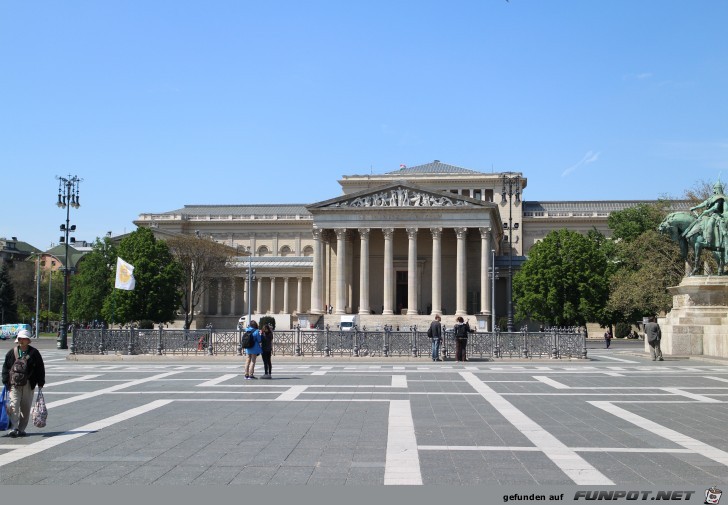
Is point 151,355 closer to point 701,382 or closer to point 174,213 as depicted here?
point 701,382

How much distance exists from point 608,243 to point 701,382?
62.6 m

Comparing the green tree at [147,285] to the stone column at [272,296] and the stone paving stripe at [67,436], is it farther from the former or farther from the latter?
the stone paving stripe at [67,436]

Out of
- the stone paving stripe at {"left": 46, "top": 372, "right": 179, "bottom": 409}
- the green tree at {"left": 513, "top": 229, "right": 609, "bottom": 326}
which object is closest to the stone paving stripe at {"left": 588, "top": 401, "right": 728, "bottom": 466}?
the stone paving stripe at {"left": 46, "top": 372, "right": 179, "bottom": 409}

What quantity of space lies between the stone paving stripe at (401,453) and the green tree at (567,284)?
59.7 m

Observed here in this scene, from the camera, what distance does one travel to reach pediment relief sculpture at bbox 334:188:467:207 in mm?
78875

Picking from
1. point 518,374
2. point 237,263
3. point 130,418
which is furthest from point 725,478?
point 237,263

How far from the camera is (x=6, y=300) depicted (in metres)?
100

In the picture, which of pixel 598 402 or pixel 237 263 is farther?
pixel 237 263

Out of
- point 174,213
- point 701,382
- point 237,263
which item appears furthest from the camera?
point 174,213

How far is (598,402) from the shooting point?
17094mm

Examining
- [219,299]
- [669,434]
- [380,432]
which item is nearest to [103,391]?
[380,432]

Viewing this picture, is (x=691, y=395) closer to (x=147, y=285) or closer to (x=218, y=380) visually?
(x=218, y=380)

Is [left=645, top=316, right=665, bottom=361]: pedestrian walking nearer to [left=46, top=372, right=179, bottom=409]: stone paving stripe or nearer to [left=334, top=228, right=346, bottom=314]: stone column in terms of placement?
[left=46, top=372, right=179, bottom=409]: stone paving stripe

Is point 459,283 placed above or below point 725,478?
above
